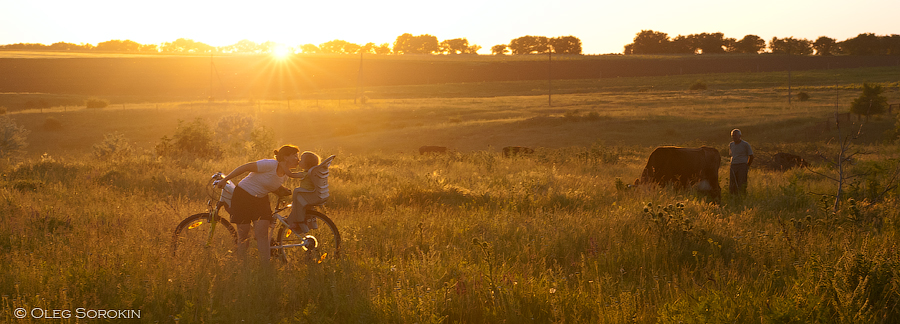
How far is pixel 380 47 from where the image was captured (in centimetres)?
19712

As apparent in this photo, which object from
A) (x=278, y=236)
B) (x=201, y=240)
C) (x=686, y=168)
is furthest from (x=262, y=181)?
(x=686, y=168)

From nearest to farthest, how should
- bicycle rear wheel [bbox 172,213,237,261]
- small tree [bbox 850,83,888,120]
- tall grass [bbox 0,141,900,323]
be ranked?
tall grass [bbox 0,141,900,323] < bicycle rear wheel [bbox 172,213,237,261] < small tree [bbox 850,83,888,120]

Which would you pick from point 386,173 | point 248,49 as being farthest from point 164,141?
point 248,49

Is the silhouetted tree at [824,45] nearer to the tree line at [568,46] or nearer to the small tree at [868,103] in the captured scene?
the tree line at [568,46]

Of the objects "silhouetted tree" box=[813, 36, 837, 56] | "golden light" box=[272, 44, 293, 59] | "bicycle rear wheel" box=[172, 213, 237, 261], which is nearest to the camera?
"bicycle rear wheel" box=[172, 213, 237, 261]

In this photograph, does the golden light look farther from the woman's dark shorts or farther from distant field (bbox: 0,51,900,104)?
the woman's dark shorts

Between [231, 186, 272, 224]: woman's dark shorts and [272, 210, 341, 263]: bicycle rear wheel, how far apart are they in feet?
1.25

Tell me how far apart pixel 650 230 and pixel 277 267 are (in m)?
4.35

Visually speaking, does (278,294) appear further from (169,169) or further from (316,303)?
(169,169)

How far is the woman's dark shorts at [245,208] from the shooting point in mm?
5613

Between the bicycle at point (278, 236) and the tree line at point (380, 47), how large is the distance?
549 feet

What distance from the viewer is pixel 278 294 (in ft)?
15.6

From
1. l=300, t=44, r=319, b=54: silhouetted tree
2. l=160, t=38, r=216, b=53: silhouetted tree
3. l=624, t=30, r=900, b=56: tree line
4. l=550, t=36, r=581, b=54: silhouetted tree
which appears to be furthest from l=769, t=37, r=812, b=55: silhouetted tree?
l=160, t=38, r=216, b=53: silhouetted tree

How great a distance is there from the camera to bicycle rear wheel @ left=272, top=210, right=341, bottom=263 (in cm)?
574
